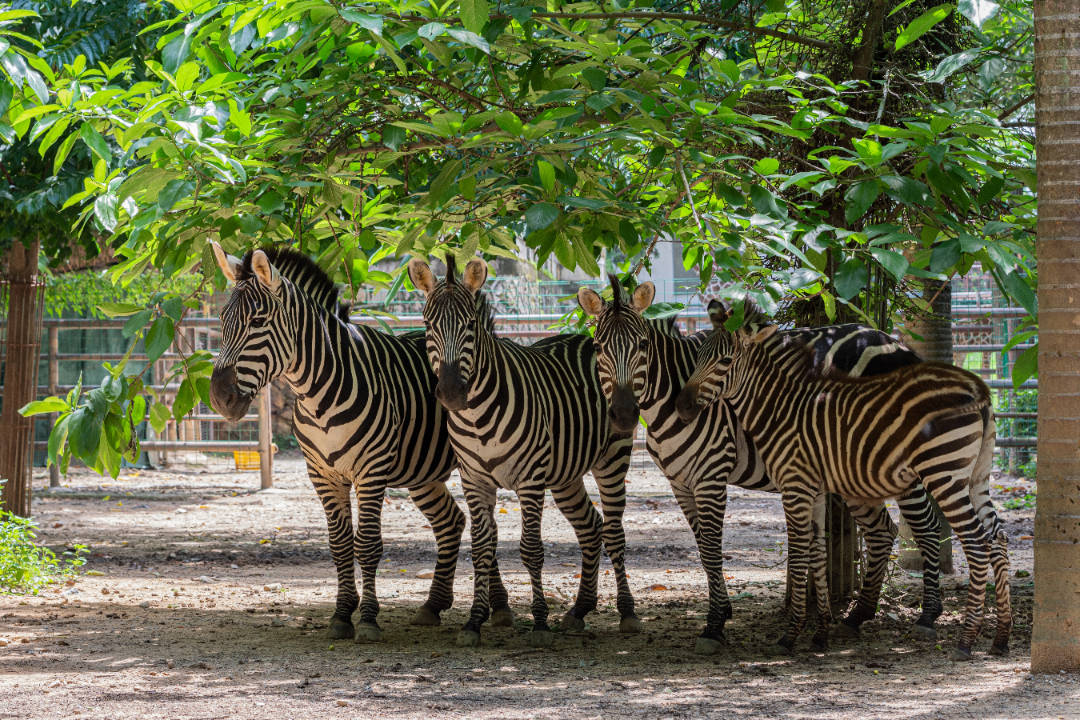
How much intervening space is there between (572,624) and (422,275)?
2282mm

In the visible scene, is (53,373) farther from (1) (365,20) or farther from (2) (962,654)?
(2) (962,654)

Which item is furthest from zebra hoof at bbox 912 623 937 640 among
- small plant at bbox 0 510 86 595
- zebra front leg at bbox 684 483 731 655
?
small plant at bbox 0 510 86 595

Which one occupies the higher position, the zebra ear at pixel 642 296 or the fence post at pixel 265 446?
the zebra ear at pixel 642 296

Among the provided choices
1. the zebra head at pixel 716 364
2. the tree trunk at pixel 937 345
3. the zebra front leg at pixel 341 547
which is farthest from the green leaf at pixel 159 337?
the tree trunk at pixel 937 345

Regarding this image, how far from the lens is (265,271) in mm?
5730

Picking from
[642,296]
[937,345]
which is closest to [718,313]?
[642,296]

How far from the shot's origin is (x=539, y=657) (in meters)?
5.78

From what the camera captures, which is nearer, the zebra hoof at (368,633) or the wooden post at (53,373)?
the zebra hoof at (368,633)

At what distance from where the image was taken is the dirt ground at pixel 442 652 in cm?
463

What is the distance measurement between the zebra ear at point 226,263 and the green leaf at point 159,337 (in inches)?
19.0

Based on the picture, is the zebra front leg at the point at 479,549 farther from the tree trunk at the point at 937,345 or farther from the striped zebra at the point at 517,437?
the tree trunk at the point at 937,345

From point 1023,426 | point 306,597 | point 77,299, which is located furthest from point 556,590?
point 77,299

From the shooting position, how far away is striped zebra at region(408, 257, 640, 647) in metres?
5.87

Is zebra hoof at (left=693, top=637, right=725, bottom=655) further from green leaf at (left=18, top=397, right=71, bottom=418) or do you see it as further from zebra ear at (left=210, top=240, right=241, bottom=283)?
green leaf at (left=18, top=397, right=71, bottom=418)
